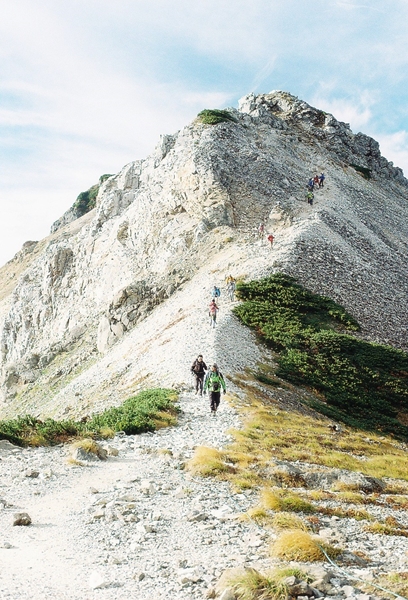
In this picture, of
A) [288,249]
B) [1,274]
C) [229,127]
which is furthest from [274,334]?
[1,274]

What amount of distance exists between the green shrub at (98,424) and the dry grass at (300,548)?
399 inches

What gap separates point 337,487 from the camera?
13812 millimetres

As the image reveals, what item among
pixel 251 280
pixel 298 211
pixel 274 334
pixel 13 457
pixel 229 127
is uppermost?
pixel 229 127

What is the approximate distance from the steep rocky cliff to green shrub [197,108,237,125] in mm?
1703

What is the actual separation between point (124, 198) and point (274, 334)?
152 ft

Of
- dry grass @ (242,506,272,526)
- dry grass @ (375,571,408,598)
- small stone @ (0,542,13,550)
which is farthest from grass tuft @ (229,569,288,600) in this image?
small stone @ (0,542,13,550)

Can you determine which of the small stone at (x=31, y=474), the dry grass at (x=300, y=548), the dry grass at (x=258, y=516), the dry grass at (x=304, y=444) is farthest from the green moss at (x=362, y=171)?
the dry grass at (x=300, y=548)

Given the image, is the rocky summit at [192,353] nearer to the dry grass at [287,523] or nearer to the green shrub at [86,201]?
the dry grass at [287,523]

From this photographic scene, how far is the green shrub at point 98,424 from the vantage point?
17000mm

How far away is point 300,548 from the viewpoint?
8891 millimetres

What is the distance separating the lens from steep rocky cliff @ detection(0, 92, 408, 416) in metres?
40.8

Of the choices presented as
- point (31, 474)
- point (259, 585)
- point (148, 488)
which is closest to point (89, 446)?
point (31, 474)

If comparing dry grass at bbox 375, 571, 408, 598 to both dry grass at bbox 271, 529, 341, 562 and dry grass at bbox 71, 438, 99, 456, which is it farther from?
dry grass at bbox 71, 438, 99, 456

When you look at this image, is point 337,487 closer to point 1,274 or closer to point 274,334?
point 274,334
